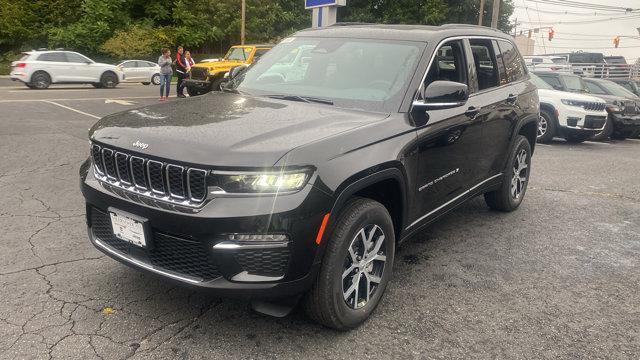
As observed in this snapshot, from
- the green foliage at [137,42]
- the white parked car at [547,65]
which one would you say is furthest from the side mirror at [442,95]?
the green foliage at [137,42]

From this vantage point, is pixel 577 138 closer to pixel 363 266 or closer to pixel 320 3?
pixel 320 3

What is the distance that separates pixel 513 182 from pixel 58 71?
20.6 m

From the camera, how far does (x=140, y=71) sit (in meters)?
27.9

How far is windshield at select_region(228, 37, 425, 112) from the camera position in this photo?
363cm

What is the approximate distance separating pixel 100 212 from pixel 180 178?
82 centimetres

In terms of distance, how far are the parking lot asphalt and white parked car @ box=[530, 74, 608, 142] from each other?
20.6ft

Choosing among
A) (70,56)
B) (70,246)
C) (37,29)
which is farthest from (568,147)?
(37,29)

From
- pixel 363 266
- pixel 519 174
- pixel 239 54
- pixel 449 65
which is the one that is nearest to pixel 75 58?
pixel 239 54

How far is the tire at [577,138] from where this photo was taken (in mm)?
11984

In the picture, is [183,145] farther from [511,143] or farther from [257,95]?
[511,143]

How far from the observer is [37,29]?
114 ft

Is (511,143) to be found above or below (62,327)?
above

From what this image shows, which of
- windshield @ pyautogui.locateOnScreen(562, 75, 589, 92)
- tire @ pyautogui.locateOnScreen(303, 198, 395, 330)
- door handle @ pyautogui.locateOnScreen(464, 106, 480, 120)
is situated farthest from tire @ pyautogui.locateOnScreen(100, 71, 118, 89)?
tire @ pyautogui.locateOnScreen(303, 198, 395, 330)

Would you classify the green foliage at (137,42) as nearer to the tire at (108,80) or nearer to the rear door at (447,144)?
the tire at (108,80)
